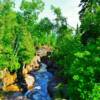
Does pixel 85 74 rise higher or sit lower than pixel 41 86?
higher

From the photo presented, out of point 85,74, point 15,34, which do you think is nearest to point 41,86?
point 15,34

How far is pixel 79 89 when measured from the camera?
119ft

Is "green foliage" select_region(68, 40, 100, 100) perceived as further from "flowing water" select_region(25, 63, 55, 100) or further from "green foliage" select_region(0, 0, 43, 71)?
"green foliage" select_region(0, 0, 43, 71)

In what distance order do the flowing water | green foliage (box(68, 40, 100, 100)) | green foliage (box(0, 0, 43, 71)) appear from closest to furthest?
green foliage (box(68, 40, 100, 100)) < the flowing water < green foliage (box(0, 0, 43, 71))

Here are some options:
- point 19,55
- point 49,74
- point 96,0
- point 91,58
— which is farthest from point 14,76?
point 91,58

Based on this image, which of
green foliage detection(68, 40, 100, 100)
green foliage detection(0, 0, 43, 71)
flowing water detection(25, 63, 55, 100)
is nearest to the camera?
green foliage detection(68, 40, 100, 100)

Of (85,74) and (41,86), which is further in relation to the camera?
(41,86)

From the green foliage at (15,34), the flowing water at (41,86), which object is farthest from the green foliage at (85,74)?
the green foliage at (15,34)

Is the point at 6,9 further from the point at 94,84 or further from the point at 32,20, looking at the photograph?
the point at 94,84

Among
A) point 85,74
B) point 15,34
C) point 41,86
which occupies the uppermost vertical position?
point 15,34

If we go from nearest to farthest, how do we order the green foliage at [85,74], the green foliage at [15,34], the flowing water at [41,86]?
1. the green foliage at [85,74]
2. the flowing water at [41,86]
3. the green foliage at [15,34]

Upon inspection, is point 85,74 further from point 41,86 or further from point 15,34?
point 15,34

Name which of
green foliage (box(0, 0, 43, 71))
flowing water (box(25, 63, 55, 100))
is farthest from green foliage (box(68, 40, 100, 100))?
green foliage (box(0, 0, 43, 71))

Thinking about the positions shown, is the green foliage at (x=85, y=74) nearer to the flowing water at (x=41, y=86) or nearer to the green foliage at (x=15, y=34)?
the flowing water at (x=41, y=86)
